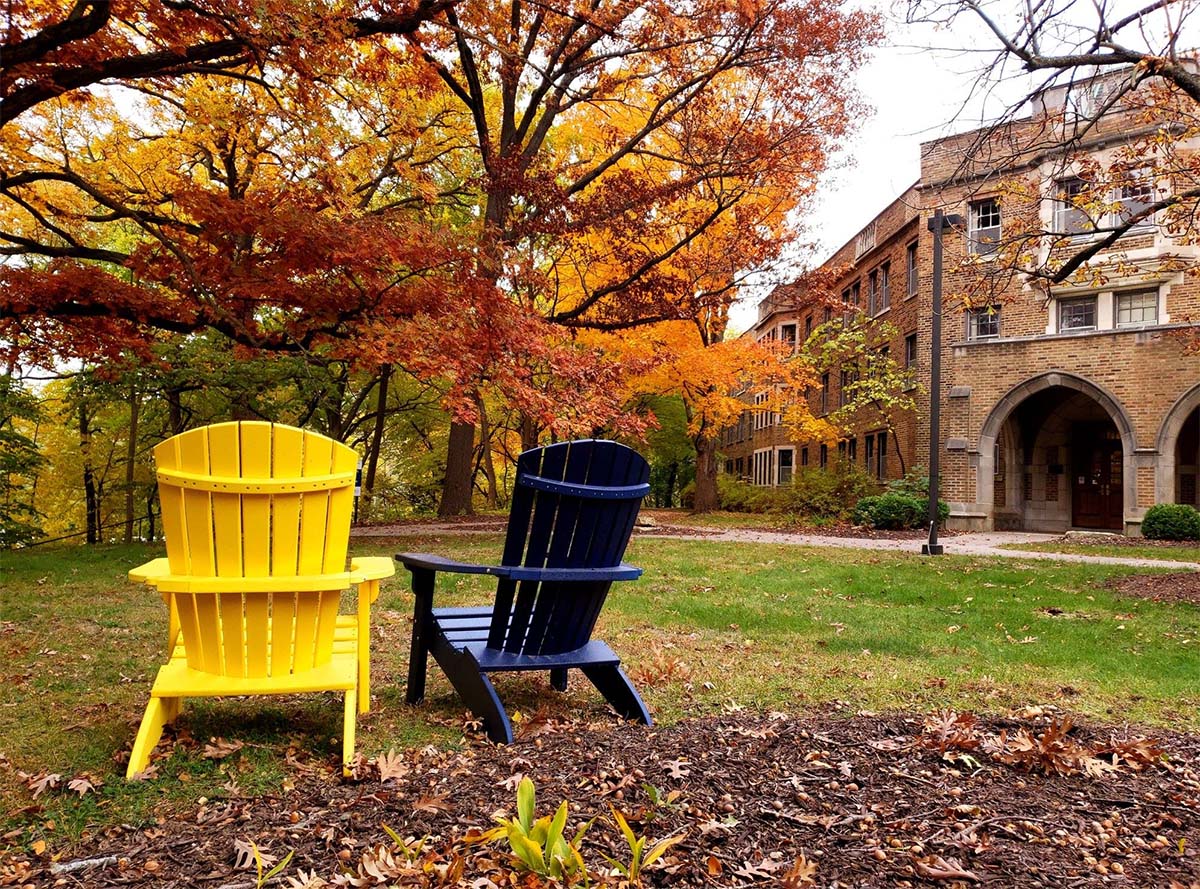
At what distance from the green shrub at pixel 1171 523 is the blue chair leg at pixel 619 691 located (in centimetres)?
1565

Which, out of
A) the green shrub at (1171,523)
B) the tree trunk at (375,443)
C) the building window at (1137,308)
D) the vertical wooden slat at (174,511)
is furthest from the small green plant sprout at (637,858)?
the building window at (1137,308)

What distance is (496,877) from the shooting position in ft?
6.82

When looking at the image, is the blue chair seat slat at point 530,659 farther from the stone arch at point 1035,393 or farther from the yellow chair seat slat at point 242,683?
the stone arch at point 1035,393

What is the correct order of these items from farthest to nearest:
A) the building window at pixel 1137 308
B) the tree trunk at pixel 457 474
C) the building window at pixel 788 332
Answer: the building window at pixel 788 332 < the building window at pixel 1137 308 < the tree trunk at pixel 457 474

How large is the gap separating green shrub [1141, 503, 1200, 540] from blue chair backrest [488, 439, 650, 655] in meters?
15.8

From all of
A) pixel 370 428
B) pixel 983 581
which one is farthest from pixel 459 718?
pixel 370 428

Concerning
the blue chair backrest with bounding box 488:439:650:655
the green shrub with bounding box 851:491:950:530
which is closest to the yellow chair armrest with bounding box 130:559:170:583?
the blue chair backrest with bounding box 488:439:650:655

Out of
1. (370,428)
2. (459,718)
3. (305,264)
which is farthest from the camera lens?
(370,428)

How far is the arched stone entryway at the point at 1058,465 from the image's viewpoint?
1917cm

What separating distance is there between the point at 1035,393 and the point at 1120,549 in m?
5.80

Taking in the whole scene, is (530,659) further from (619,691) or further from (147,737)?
A: (147,737)

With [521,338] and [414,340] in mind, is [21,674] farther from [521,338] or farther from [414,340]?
[521,338]

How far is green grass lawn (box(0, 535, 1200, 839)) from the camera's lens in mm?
3115

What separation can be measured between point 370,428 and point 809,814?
2352 cm
